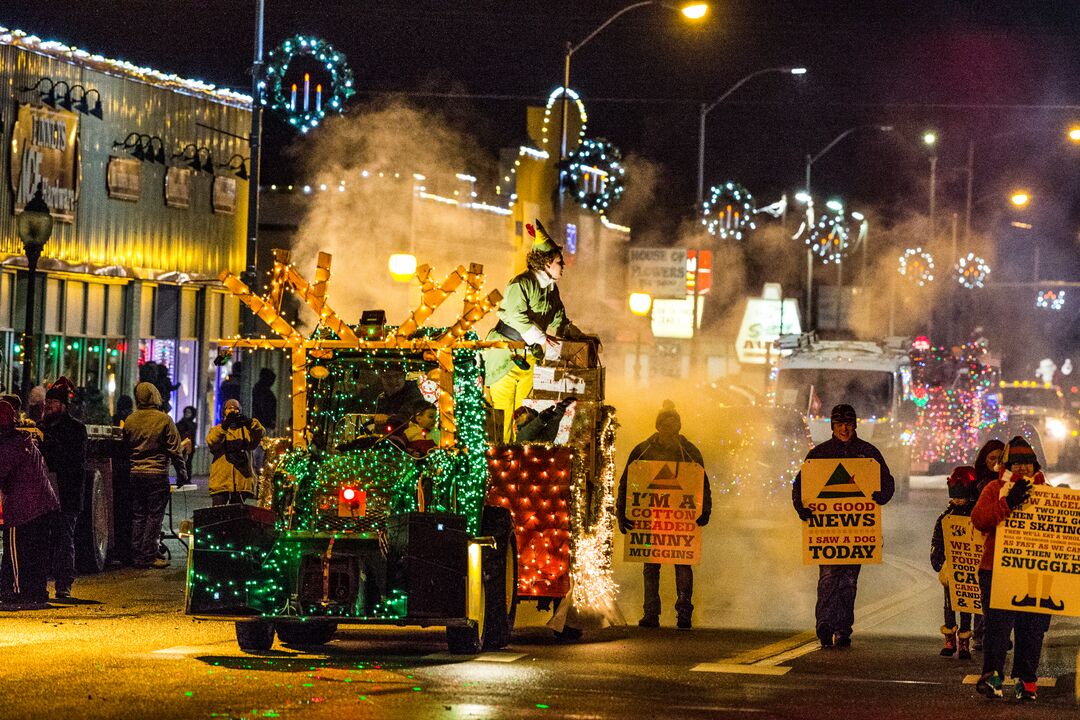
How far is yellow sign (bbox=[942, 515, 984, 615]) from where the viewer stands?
43.4ft

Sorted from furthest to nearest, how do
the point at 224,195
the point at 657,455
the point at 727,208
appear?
the point at 727,208 → the point at 224,195 → the point at 657,455

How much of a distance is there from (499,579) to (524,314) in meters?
2.95

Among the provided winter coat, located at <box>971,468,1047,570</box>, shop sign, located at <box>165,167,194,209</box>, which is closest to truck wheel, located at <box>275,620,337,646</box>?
winter coat, located at <box>971,468,1047,570</box>

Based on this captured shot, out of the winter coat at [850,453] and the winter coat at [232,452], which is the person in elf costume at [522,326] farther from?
the winter coat at [232,452]

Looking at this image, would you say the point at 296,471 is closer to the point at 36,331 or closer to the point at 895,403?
the point at 36,331

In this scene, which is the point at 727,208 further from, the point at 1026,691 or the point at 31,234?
the point at 1026,691

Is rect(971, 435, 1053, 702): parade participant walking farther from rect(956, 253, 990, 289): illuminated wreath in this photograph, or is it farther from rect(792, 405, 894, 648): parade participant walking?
rect(956, 253, 990, 289): illuminated wreath

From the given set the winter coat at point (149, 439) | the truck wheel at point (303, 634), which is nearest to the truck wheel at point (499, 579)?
the truck wheel at point (303, 634)

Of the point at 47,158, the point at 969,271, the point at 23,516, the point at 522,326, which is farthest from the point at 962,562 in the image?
the point at 969,271

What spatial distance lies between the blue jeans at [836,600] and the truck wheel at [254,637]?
4.08m

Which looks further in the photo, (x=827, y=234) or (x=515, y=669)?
(x=827, y=234)

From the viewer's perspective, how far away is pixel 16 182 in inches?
1090

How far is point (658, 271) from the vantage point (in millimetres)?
39281

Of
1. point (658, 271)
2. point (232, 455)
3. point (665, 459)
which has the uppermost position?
point (658, 271)
